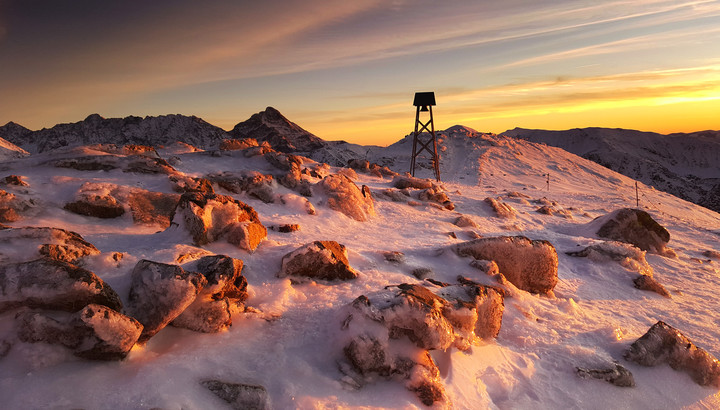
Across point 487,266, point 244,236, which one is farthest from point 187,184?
point 487,266

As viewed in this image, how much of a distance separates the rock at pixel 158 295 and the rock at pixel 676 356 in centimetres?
458

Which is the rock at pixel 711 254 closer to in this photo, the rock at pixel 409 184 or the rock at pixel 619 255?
the rock at pixel 619 255

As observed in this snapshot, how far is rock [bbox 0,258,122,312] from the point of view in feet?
8.66

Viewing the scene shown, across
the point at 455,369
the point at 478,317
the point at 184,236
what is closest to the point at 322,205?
the point at 184,236

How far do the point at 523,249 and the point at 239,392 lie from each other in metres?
4.75

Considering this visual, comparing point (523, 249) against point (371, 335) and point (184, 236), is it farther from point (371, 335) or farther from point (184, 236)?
point (184, 236)

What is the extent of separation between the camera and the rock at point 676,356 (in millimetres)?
4059

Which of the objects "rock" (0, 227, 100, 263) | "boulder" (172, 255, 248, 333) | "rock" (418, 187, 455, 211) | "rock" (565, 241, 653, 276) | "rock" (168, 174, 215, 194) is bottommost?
"rock" (565, 241, 653, 276)

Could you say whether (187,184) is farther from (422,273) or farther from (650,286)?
(650,286)

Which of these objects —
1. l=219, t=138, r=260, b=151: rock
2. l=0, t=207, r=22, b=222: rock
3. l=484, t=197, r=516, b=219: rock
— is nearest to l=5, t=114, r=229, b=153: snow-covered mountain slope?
l=219, t=138, r=260, b=151: rock

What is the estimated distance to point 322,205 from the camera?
852cm

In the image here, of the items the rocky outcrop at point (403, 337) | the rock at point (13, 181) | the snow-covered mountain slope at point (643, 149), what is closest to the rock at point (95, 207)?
the rock at point (13, 181)

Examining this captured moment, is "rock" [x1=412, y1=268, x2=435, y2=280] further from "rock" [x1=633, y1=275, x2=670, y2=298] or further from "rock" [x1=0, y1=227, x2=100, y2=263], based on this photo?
"rock" [x1=633, y1=275, x2=670, y2=298]

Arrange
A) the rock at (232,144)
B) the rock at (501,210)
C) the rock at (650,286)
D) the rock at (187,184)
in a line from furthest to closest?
the rock at (232,144) < the rock at (501,210) < the rock at (187,184) < the rock at (650,286)
